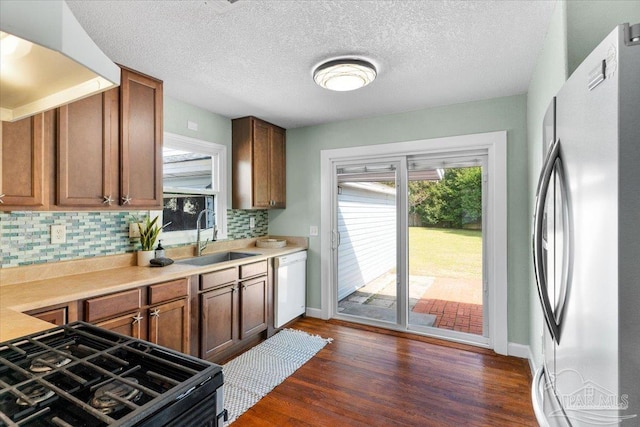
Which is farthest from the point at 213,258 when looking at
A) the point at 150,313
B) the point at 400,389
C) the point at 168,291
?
the point at 400,389

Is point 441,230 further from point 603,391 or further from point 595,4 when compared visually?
point 603,391

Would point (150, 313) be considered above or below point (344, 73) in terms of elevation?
below

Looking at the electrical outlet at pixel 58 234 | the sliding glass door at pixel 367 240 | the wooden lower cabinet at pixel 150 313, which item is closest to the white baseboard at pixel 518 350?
the sliding glass door at pixel 367 240

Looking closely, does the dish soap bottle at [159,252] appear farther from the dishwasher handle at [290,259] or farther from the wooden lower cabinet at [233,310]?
the dishwasher handle at [290,259]

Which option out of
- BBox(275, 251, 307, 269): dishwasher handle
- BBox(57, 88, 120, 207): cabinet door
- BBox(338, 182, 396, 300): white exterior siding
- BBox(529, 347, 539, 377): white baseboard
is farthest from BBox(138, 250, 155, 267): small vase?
BBox(529, 347, 539, 377): white baseboard

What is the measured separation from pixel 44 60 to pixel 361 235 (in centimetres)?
340

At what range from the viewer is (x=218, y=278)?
8.81 ft

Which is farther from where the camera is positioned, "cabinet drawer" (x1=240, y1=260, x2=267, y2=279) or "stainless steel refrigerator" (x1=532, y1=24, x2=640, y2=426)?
"cabinet drawer" (x1=240, y1=260, x2=267, y2=279)

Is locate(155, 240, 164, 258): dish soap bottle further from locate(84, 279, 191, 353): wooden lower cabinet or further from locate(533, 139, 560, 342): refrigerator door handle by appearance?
locate(533, 139, 560, 342): refrigerator door handle

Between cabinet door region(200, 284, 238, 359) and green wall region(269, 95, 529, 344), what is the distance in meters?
1.30

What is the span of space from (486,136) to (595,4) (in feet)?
5.16

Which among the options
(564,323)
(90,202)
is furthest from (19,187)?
(564,323)

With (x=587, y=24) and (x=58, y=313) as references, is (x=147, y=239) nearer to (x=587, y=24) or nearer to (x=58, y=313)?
(x=58, y=313)

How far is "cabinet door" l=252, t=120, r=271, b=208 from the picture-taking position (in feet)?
11.6
